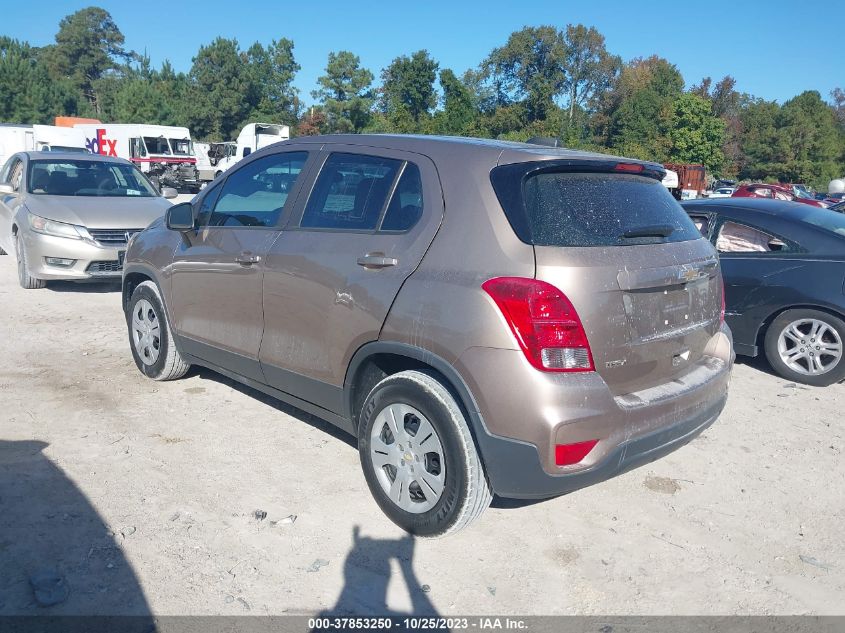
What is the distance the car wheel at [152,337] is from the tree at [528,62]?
74.6 m

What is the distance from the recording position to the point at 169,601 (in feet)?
9.57

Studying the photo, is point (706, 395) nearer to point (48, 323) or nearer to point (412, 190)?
point (412, 190)

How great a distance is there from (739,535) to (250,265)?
3.06 meters

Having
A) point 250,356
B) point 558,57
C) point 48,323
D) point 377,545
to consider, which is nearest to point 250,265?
point 250,356

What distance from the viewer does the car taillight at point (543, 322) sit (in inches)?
116

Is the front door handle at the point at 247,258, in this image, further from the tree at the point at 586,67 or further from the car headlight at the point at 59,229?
the tree at the point at 586,67

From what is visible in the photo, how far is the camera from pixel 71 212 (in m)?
8.63

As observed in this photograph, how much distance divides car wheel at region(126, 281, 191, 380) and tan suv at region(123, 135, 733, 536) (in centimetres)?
127

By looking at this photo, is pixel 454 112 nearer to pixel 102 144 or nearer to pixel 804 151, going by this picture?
pixel 102 144

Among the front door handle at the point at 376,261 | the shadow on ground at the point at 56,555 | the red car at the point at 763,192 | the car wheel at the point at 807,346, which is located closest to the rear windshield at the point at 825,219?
the car wheel at the point at 807,346

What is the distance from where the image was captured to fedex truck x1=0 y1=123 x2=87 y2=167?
33.6m

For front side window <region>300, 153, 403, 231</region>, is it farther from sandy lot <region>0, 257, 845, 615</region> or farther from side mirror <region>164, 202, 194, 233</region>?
A: sandy lot <region>0, 257, 845, 615</region>

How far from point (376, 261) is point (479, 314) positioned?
28.0 inches

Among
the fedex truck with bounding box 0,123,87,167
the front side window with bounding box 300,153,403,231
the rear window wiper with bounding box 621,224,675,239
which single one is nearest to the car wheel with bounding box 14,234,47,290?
the front side window with bounding box 300,153,403,231
